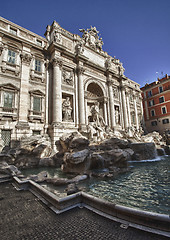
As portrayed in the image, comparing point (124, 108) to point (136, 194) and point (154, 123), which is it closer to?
point (154, 123)

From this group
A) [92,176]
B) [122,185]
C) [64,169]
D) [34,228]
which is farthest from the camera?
[64,169]

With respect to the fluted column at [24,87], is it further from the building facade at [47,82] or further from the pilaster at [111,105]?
the pilaster at [111,105]

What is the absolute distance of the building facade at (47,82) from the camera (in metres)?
12.1

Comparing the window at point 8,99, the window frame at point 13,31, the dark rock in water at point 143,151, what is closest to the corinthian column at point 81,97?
the dark rock in water at point 143,151

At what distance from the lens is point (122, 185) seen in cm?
485

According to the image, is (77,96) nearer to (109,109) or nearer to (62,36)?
(109,109)

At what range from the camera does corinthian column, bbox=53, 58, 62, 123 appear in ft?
43.7

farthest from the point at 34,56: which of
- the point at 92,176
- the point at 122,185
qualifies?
the point at 122,185

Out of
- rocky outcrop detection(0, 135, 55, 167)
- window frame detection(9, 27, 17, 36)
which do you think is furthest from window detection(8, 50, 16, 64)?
rocky outcrop detection(0, 135, 55, 167)

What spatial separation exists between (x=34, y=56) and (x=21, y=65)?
2.13 m

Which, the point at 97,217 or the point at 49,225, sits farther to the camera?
the point at 97,217

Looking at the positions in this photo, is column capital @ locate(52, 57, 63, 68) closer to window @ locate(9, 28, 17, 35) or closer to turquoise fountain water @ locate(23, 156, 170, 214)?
window @ locate(9, 28, 17, 35)

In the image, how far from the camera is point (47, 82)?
14.7 meters

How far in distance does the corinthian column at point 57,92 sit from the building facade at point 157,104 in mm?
23981
